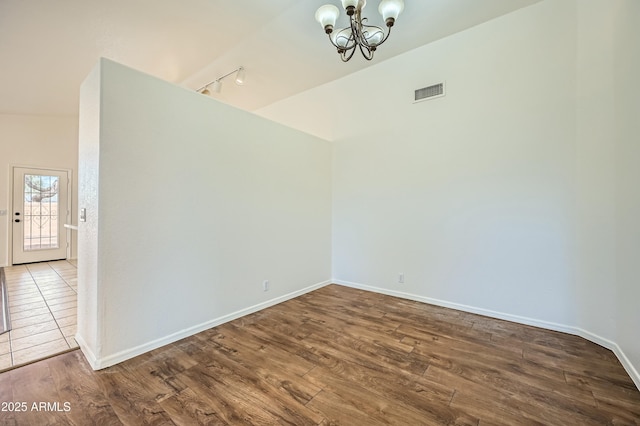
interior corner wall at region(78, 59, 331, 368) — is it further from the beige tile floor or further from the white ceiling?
the white ceiling

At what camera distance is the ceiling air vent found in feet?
11.2

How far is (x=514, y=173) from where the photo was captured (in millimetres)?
2928

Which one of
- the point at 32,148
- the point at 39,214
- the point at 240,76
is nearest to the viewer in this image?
the point at 240,76

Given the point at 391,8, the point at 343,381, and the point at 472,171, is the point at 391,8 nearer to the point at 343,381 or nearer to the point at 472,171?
the point at 472,171

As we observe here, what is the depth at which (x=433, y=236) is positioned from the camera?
3.48m

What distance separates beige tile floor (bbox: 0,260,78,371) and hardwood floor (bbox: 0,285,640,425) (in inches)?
10.5

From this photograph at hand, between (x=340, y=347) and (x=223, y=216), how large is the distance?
1.80 meters

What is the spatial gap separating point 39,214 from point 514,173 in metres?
8.98

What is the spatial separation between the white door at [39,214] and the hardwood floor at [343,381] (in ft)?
18.0

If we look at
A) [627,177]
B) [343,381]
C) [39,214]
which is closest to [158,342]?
[343,381]

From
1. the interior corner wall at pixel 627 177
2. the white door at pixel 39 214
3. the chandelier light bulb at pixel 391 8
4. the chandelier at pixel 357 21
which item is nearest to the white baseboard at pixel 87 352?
the chandelier at pixel 357 21

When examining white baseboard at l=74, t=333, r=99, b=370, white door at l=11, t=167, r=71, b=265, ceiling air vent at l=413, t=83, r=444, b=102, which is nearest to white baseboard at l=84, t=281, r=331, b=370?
white baseboard at l=74, t=333, r=99, b=370

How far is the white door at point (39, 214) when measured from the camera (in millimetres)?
5500

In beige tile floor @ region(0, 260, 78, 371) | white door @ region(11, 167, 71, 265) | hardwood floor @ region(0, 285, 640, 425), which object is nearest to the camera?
hardwood floor @ region(0, 285, 640, 425)
